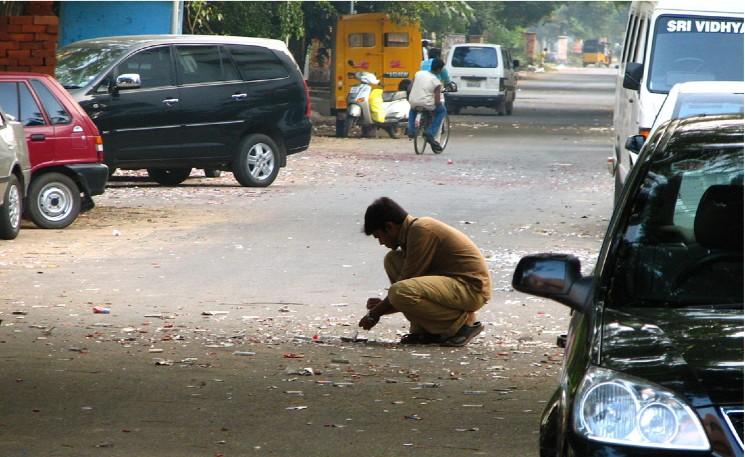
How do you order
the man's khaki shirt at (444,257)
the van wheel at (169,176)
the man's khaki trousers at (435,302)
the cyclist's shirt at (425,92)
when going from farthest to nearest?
the cyclist's shirt at (425,92) → the van wheel at (169,176) → the man's khaki shirt at (444,257) → the man's khaki trousers at (435,302)

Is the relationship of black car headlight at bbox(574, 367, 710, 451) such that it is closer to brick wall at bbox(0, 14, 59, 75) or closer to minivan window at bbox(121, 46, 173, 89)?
brick wall at bbox(0, 14, 59, 75)

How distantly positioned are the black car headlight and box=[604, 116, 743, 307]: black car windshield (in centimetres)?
67

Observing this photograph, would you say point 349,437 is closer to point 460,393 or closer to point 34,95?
point 460,393

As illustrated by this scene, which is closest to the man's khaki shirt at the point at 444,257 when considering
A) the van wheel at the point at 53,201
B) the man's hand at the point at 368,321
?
the man's hand at the point at 368,321

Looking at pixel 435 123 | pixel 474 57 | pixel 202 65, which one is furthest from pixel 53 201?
pixel 474 57

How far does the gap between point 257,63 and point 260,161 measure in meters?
1.34

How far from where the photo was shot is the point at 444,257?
32.0 feet

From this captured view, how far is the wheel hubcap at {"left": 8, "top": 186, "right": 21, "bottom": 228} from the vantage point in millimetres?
14602

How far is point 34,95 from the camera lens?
15.8 m

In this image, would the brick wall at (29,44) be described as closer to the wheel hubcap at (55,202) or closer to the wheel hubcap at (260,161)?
the wheel hubcap at (55,202)

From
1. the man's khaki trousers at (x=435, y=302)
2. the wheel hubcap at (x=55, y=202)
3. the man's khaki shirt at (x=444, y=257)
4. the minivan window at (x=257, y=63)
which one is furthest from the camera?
the minivan window at (x=257, y=63)

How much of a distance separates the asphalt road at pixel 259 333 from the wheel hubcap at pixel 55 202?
0.97 ft

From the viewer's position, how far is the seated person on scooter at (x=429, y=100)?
2684 centimetres

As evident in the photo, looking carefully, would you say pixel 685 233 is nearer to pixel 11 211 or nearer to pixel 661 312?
pixel 661 312
